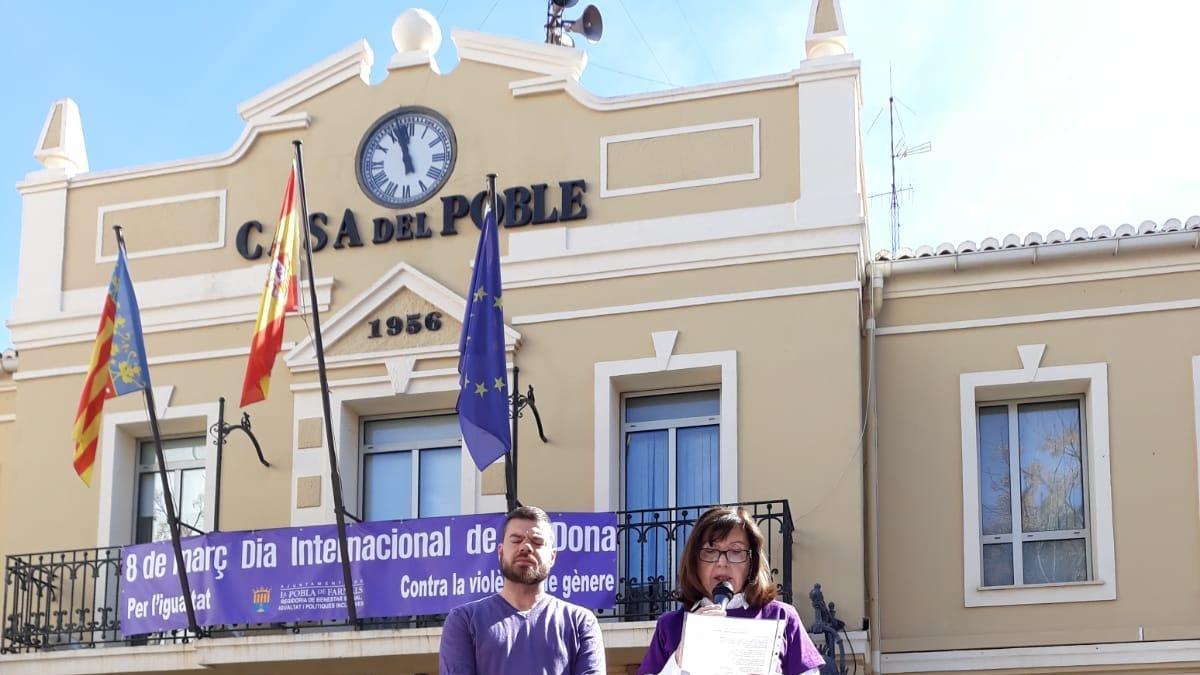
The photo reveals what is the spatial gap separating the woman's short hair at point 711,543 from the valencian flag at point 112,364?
380 inches

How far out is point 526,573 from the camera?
7680 millimetres

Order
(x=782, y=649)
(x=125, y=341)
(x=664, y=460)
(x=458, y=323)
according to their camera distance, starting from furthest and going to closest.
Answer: (x=458, y=323) → (x=664, y=460) → (x=125, y=341) → (x=782, y=649)

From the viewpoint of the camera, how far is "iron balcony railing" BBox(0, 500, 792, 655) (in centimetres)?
1545

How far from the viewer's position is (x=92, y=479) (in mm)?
17562

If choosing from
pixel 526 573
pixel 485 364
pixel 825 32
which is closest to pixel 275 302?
pixel 485 364

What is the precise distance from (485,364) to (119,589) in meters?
3.75

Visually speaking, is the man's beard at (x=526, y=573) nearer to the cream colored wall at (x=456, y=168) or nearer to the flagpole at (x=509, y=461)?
the flagpole at (x=509, y=461)

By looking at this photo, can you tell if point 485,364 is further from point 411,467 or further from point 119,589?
point 119,589

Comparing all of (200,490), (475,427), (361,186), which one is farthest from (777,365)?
(200,490)

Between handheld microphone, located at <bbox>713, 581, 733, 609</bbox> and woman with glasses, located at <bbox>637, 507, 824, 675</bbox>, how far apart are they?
0.06 ft

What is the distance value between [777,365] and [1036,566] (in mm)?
2485

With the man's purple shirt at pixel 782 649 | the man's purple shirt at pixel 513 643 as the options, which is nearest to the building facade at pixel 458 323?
the man's purple shirt at pixel 513 643

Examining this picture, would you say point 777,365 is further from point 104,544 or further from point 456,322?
point 104,544

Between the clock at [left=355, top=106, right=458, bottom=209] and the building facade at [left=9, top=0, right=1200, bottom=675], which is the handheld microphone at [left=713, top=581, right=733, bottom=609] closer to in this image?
the building facade at [left=9, top=0, right=1200, bottom=675]
